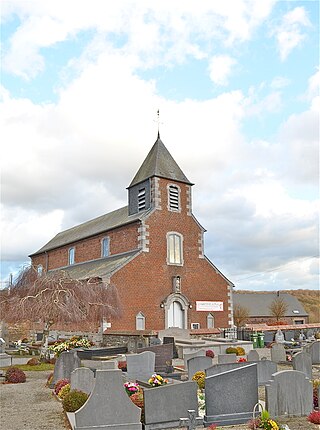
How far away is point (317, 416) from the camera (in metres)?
9.93

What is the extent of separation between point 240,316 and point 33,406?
40.4 metres

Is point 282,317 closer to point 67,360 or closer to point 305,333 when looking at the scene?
point 305,333

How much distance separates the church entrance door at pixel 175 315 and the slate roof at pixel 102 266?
4606mm

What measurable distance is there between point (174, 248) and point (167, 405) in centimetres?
2363

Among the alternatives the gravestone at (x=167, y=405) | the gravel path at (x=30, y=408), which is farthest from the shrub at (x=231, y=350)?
the gravestone at (x=167, y=405)

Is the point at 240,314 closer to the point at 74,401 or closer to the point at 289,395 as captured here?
the point at 289,395

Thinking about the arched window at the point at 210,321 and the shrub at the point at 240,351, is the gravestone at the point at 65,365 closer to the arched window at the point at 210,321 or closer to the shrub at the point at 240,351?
the shrub at the point at 240,351

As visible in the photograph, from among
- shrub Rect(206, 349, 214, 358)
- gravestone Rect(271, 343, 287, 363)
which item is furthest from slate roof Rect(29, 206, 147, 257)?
gravestone Rect(271, 343, 287, 363)

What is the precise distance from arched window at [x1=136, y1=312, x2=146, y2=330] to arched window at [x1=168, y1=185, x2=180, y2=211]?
8039 mm

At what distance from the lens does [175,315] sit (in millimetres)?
32094

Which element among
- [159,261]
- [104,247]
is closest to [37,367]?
[159,261]

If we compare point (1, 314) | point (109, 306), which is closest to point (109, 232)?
point (109, 306)

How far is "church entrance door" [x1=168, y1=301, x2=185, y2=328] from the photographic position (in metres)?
31.7

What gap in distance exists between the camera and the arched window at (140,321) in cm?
3014
